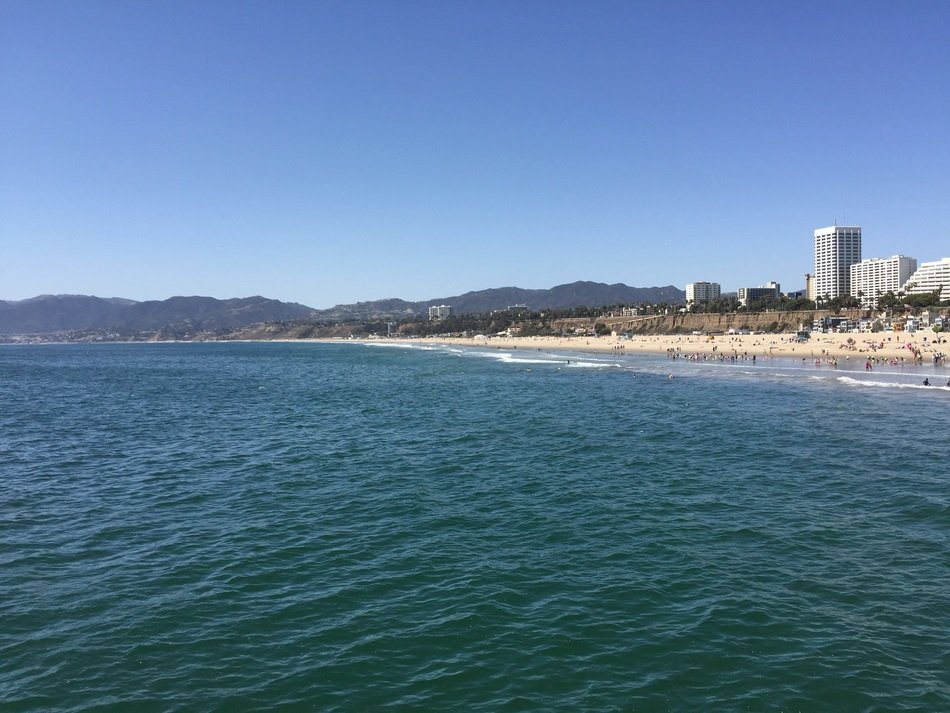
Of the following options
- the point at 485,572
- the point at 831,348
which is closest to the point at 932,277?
the point at 831,348

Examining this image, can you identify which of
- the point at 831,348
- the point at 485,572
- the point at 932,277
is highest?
the point at 932,277

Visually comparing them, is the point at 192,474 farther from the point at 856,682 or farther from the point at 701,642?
the point at 856,682

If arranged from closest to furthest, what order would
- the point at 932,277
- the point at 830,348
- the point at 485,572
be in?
the point at 485,572 < the point at 830,348 < the point at 932,277

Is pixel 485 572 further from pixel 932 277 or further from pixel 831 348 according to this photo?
pixel 932 277

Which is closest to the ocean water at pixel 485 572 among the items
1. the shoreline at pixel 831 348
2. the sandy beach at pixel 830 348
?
the shoreline at pixel 831 348

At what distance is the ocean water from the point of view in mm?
9117

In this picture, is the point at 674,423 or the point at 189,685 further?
the point at 674,423

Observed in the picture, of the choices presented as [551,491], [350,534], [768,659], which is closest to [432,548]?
[350,534]

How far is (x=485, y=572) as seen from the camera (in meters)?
13.1

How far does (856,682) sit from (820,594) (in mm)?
2934

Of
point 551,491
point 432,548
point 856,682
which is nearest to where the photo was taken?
point 856,682

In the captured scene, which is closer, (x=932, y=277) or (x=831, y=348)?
(x=831, y=348)

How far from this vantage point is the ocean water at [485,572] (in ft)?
29.9

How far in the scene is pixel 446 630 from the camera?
10664 mm
